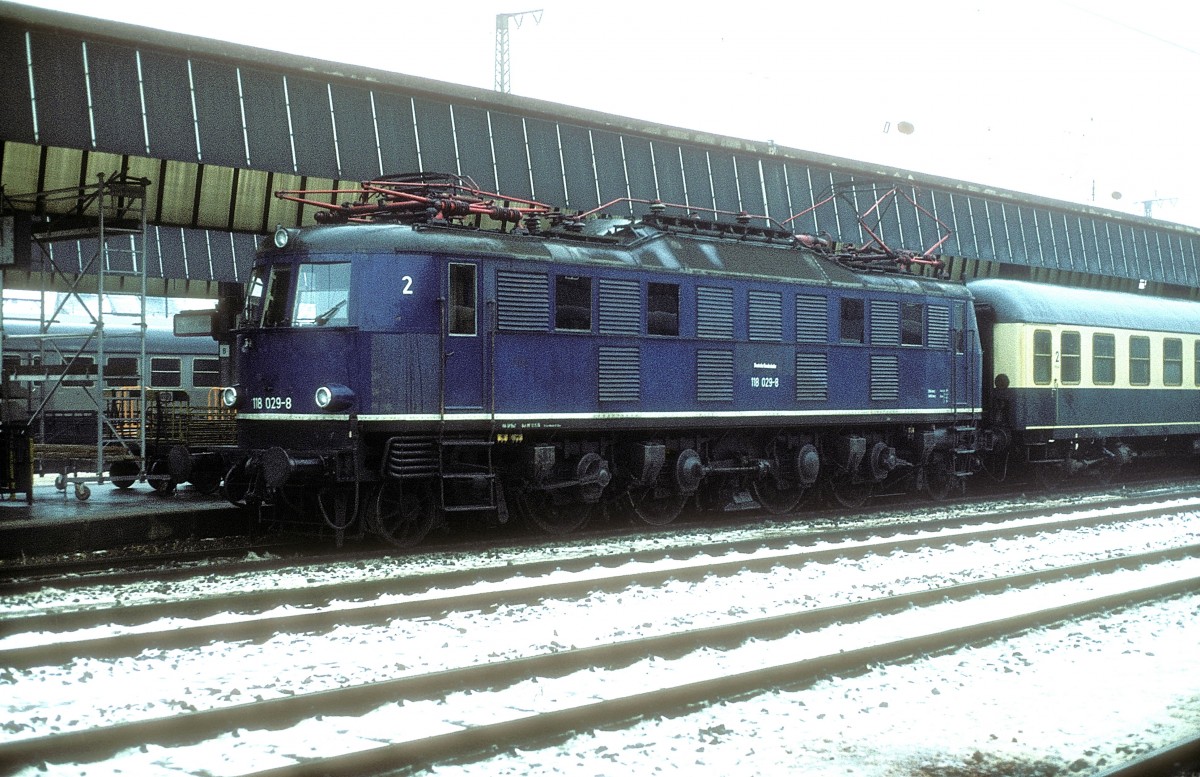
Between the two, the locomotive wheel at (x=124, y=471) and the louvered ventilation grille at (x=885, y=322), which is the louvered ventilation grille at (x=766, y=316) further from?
the locomotive wheel at (x=124, y=471)

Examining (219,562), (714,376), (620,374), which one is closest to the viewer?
(219,562)

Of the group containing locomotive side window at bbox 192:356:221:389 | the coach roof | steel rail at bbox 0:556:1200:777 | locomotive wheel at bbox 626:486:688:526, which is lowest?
steel rail at bbox 0:556:1200:777

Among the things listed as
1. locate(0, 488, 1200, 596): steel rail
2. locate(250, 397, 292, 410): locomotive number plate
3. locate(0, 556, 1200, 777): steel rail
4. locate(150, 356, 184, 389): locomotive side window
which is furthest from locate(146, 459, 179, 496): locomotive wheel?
locate(150, 356, 184, 389): locomotive side window

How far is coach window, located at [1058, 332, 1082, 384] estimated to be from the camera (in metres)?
21.9

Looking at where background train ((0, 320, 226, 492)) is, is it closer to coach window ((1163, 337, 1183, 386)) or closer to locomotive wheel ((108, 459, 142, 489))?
locomotive wheel ((108, 459, 142, 489))

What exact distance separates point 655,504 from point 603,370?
242 centimetres

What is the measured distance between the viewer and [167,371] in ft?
97.3

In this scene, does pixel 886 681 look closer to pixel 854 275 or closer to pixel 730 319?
pixel 730 319

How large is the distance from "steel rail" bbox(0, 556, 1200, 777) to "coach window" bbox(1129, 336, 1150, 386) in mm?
14782

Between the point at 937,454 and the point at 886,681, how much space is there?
1304 centimetres

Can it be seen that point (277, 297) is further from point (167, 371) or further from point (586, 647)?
point (167, 371)

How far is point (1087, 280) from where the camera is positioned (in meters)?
37.0

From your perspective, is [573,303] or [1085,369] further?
[1085,369]

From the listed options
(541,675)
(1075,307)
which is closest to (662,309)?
(541,675)
